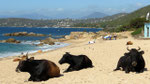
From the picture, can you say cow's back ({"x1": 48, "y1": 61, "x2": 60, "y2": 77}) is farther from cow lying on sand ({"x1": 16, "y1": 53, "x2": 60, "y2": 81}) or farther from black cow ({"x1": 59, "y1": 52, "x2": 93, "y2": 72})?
black cow ({"x1": 59, "y1": 52, "x2": 93, "y2": 72})

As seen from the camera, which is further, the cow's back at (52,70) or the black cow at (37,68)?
the cow's back at (52,70)

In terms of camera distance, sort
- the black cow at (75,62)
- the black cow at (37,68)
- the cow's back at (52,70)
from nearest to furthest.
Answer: the black cow at (37,68) → the cow's back at (52,70) → the black cow at (75,62)

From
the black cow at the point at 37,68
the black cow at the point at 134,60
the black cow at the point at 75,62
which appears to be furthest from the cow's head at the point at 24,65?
the black cow at the point at 134,60

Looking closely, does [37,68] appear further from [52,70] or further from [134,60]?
[134,60]

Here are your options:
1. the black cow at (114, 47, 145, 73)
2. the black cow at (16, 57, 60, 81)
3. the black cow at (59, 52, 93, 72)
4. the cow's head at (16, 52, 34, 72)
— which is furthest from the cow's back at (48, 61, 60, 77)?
the black cow at (114, 47, 145, 73)

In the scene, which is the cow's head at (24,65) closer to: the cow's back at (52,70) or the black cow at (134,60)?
the cow's back at (52,70)

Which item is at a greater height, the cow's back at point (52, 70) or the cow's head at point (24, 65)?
the cow's head at point (24, 65)

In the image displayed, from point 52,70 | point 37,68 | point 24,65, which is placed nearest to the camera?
point 24,65

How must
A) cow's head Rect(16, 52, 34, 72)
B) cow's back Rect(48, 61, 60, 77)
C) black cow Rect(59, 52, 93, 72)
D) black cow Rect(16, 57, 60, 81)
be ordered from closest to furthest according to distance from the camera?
cow's head Rect(16, 52, 34, 72)
black cow Rect(16, 57, 60, 81)
cow's back Rect(48, 61, 60, 77)
black cow Rect(59, 52, 93, 72)

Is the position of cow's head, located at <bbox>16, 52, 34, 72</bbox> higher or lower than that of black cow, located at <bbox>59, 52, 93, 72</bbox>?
higher

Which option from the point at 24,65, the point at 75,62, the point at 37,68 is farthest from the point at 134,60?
the point at 24,65

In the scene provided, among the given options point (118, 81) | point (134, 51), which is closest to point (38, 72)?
point (118, 81)

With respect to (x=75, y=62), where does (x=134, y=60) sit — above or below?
above

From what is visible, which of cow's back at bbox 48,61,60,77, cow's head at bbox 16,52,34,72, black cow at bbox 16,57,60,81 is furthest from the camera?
cow's back at bbox 48,61,60,77
